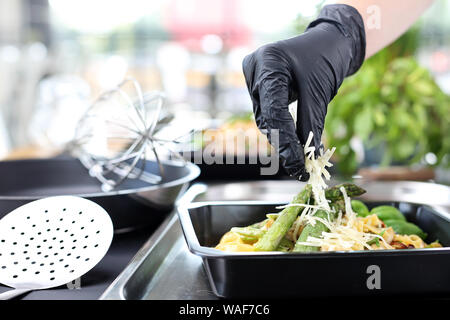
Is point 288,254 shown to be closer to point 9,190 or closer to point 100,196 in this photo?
point 100,196

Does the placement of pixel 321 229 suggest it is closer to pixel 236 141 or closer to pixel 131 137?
pixel 131 137

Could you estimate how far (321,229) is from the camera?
2.12 ft

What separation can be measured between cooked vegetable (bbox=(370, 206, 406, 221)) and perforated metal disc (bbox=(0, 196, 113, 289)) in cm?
46

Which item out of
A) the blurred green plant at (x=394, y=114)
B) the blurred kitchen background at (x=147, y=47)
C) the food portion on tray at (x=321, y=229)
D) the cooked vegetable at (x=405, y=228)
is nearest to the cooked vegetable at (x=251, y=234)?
the food portion on tray at (x=321, y=229)

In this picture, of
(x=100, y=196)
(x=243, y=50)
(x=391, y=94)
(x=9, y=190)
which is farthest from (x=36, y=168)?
(x=243, y=50)

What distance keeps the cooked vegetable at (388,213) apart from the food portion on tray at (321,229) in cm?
3

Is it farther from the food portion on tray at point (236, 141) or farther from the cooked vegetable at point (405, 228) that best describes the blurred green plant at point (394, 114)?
the cooked vegetable at point (405, 228)

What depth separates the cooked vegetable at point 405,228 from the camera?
2.46 ft

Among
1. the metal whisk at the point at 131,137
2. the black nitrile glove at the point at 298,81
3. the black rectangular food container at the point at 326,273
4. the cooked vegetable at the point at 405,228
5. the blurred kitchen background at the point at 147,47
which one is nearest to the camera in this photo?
the black rectangular food container at the point at 326,273

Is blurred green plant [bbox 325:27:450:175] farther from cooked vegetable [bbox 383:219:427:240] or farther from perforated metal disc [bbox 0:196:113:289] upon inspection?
perforated metal disc [bbox 0:196:113:289]

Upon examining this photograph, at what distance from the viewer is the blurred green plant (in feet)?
4.38

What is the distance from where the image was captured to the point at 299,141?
686 millimetres

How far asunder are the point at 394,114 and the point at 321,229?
826 millimetres

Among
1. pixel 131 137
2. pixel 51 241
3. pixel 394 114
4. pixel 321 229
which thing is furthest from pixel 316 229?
pixel 394 114
